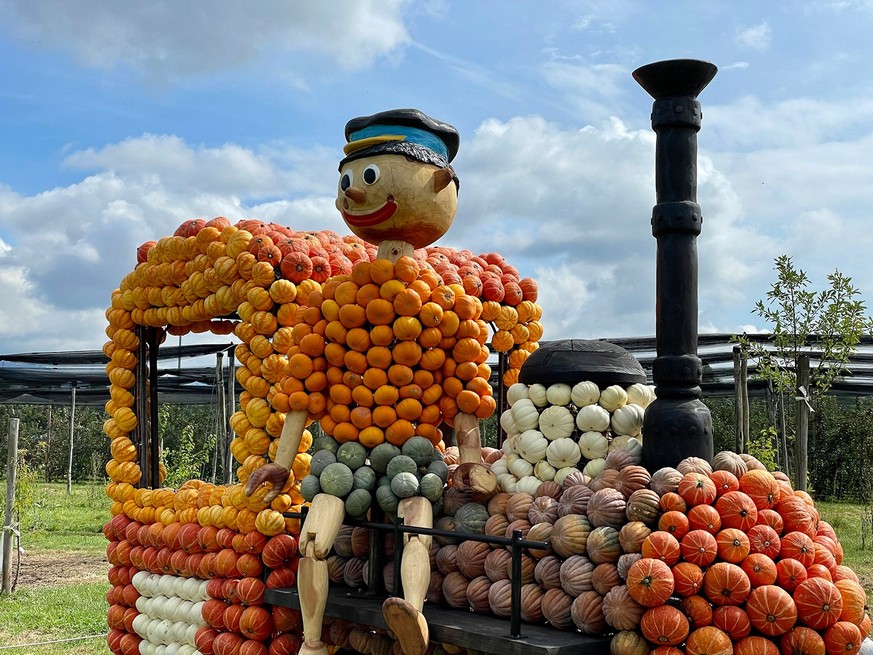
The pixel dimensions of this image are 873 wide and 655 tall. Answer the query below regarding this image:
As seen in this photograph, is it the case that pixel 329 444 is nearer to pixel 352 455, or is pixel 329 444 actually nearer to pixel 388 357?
pixel 352 455

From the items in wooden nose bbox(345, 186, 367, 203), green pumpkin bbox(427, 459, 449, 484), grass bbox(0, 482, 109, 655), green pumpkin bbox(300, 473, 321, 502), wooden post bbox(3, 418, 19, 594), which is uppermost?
wooden nose bbox(345, 186, 367, 203)

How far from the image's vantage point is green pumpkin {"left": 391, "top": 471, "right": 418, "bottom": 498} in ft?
14.2

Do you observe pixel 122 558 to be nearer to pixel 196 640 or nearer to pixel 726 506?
pixel 196 640

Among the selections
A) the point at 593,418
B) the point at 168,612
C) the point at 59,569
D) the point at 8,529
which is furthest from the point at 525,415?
the point at 59,569

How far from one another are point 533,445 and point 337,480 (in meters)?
0.97

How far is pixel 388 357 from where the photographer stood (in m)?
4.48

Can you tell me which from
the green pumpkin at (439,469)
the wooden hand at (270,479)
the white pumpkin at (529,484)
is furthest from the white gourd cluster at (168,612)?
the white pumpkin at (529,484)

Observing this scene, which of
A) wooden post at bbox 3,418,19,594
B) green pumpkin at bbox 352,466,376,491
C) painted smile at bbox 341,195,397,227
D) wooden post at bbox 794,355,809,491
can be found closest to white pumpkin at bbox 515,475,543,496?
green pumpkin at bbox 352,466,376,491

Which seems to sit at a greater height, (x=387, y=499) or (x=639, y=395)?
(x=639, y=395)

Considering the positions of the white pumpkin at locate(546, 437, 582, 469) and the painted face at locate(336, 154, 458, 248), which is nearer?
the white pumpkin at locate(546, 437, 582, 469)

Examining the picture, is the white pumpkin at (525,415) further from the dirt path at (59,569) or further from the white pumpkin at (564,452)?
the dirt path at (59,569)

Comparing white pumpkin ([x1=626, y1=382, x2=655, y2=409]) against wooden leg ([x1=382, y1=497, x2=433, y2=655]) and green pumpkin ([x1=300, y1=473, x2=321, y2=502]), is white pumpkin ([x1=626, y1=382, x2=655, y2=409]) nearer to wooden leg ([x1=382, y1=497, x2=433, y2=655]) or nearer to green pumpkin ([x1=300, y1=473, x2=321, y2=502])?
wooden leg ([x1=382, y1=497, x2=433, y2=655])

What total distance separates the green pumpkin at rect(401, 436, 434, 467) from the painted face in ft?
3.44

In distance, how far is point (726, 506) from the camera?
3514 mm
